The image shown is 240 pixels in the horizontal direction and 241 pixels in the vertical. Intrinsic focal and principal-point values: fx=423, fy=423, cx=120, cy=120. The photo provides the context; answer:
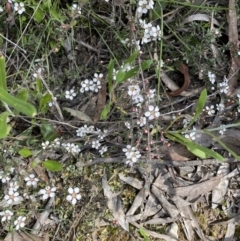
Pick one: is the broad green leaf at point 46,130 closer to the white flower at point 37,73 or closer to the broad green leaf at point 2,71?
the white flower at point 37,73

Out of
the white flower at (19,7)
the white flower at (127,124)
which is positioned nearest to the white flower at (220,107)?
the white flower at (127,124)

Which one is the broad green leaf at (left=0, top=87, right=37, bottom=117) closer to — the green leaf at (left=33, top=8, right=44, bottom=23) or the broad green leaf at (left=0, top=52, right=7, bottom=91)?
the broad green leaf at (left=0, top=52, right=7, bottom=91)

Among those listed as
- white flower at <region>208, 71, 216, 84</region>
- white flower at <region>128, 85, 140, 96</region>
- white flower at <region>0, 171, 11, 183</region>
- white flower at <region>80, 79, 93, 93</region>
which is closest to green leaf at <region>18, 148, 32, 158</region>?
white flower at <region>0, 171, 11, 183</region>

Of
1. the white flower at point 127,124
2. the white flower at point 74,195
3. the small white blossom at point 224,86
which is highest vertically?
the white flower at point 127,124

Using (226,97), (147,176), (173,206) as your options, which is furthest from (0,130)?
(226,97)

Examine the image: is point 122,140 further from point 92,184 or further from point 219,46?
point 219,46

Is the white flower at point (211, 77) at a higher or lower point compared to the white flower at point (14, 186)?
higher

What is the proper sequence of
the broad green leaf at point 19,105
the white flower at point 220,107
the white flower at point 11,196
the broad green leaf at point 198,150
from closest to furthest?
the broad green leaf at point 19,105, the broad green leaf at point 198,150, the white flower at point 11,196, the white flower at point 220,107

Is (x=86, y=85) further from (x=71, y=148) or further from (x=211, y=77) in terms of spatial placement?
(x=211, y=77)

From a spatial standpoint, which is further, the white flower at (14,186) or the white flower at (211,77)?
the white flower at (211,77)
